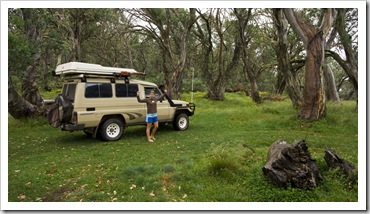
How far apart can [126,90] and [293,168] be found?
246 inches

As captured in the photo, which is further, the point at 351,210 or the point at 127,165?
the point at 127,165

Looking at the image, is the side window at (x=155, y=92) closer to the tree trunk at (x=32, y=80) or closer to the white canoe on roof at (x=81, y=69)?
the white canoe on roof at (x=81, y=69)

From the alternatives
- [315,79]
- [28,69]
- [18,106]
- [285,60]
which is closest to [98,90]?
[18,106]

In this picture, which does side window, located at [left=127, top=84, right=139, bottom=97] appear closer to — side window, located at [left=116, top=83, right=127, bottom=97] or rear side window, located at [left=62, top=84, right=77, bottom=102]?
side window, located at [left=116, top=83, right=127, bottom=97]

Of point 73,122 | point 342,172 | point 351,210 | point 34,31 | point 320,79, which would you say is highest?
point 34,31

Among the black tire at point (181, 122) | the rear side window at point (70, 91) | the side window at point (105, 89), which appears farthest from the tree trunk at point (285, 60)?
the rear side window at point (70, 91)

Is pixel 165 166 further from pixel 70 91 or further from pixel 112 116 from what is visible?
pixel 70 91

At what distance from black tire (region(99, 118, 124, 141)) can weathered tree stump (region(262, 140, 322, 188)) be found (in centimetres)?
556

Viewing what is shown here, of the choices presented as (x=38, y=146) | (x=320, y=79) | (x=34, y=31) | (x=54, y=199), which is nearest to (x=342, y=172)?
(x=54, y=199)

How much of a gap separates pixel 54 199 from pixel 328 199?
16.5 feet

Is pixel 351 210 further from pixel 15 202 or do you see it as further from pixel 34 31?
pixel 34 31

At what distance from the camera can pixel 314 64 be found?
1133 centimetres

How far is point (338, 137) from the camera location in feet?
30.8

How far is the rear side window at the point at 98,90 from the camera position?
8.41 meters
